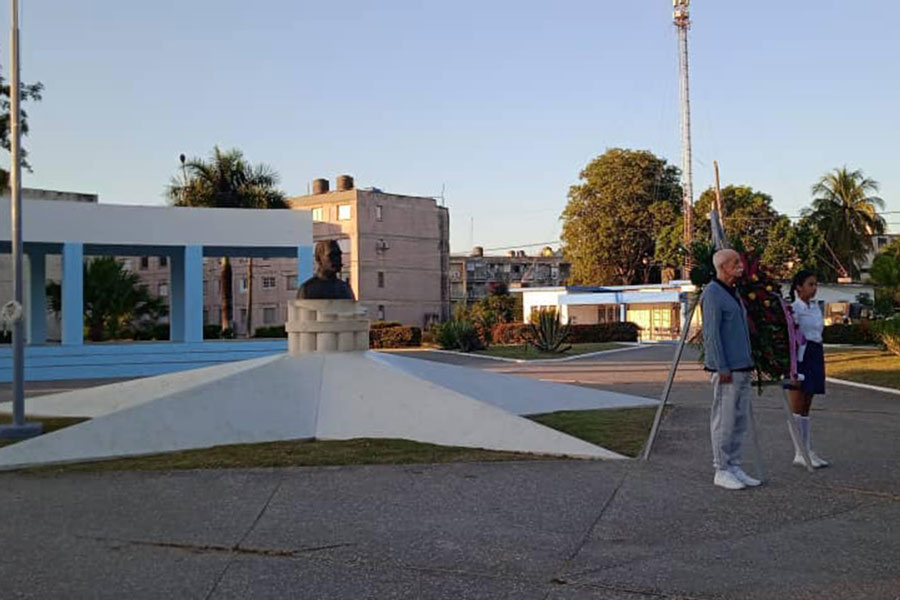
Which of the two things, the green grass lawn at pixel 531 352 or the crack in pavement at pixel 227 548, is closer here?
the crack in pavement at pixel 227 548

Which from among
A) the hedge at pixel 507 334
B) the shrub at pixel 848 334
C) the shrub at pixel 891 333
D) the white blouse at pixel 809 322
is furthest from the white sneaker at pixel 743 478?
the hedge at pixel 507 334

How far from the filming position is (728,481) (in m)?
6.91

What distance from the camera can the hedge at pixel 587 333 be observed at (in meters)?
40.3

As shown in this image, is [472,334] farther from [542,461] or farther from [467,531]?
[467,531]

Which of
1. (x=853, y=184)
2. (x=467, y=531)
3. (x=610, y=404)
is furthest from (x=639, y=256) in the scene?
(x=467, y=531)

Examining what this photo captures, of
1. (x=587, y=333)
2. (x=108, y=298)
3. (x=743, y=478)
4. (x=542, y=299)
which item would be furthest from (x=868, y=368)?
(x=542, y=299)

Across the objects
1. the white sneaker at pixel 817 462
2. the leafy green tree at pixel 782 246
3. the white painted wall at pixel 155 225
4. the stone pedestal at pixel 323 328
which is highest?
the leafy green tree at pixel 782 246

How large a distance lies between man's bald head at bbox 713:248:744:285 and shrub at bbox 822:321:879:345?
101ft

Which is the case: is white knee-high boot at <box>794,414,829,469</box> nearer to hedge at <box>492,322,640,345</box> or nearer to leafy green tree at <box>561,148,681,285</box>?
hedge at <box>492,322,640,345</box>

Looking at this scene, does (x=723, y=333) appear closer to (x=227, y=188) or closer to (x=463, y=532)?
(x=463, y=532)

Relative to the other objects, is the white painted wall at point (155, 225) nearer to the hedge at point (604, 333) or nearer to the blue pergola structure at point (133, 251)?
the blue pergola structure at point (133, 251)

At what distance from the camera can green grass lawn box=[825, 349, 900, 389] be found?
59.4 feet

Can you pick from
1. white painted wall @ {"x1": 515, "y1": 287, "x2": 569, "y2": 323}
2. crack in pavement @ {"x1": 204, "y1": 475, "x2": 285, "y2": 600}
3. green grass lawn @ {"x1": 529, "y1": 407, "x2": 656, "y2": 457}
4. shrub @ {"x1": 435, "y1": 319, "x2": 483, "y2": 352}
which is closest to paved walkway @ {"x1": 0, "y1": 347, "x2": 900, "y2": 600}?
crack in pavement @ {"x1": 204, "y1": 475, "x2": 285, "y2": 600}

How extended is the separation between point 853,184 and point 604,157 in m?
16.1
